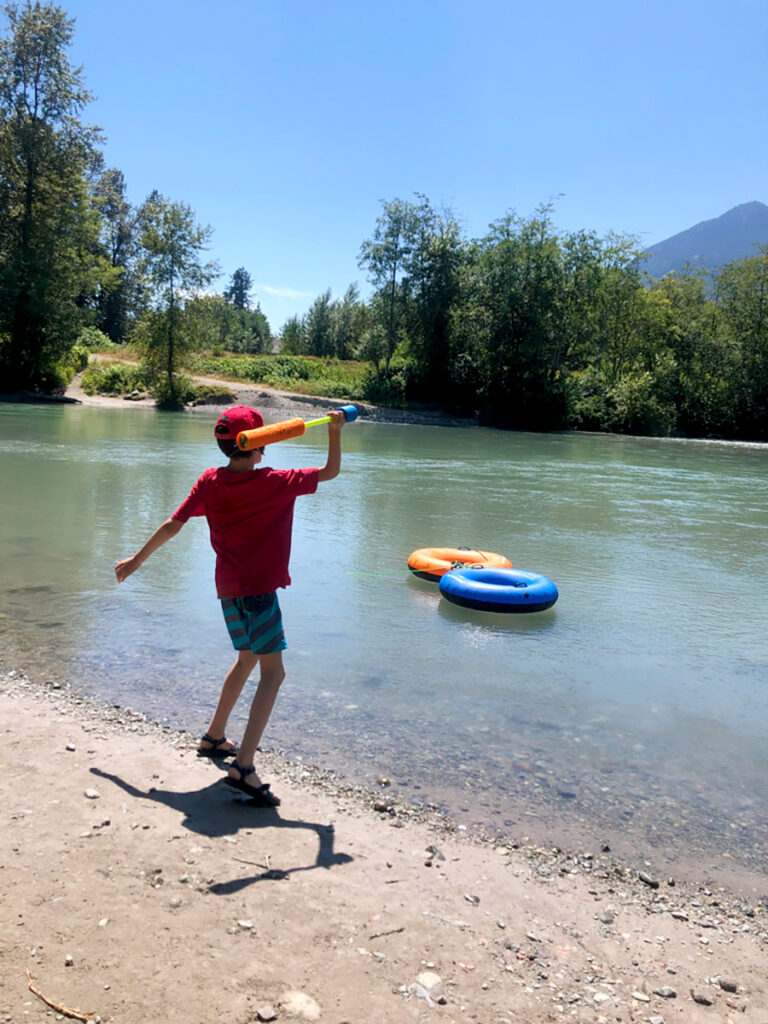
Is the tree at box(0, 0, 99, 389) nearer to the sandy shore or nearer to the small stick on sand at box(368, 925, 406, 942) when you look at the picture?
the sandy shore

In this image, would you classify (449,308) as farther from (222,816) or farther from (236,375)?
(222,816)

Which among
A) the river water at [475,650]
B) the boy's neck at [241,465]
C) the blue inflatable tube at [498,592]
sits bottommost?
the river water at [475,650]

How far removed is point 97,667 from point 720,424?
51.8 meters

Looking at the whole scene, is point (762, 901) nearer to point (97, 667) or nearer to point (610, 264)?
point (97, 667)

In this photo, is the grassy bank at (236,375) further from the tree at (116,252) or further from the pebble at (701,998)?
the pebble at (701,998)

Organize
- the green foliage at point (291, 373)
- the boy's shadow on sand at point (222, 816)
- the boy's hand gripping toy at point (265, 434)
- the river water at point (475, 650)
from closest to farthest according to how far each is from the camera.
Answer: the boy's shadow on sand at point (222, 816) < the boy's hand gripping toy at point (265, 434) < the river water at point (475, 650) < the green foliage at point (291, 373)

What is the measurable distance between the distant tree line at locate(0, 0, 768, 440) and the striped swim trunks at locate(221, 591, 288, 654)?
4264 cm

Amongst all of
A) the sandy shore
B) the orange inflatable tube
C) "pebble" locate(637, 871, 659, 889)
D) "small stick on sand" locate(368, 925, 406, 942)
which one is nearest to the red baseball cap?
"small stick on sand" locate(368, 925, 406, 942)

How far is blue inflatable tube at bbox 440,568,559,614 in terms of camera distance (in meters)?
8.77

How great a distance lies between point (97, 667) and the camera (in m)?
6.37

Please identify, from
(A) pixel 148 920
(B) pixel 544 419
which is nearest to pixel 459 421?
(B) pixel 544 419

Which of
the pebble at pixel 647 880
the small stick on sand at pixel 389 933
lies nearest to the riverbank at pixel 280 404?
the pebble at pixel 647 880

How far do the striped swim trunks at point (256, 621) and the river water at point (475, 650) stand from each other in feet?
3.49

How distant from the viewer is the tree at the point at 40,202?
4072 centimetres
